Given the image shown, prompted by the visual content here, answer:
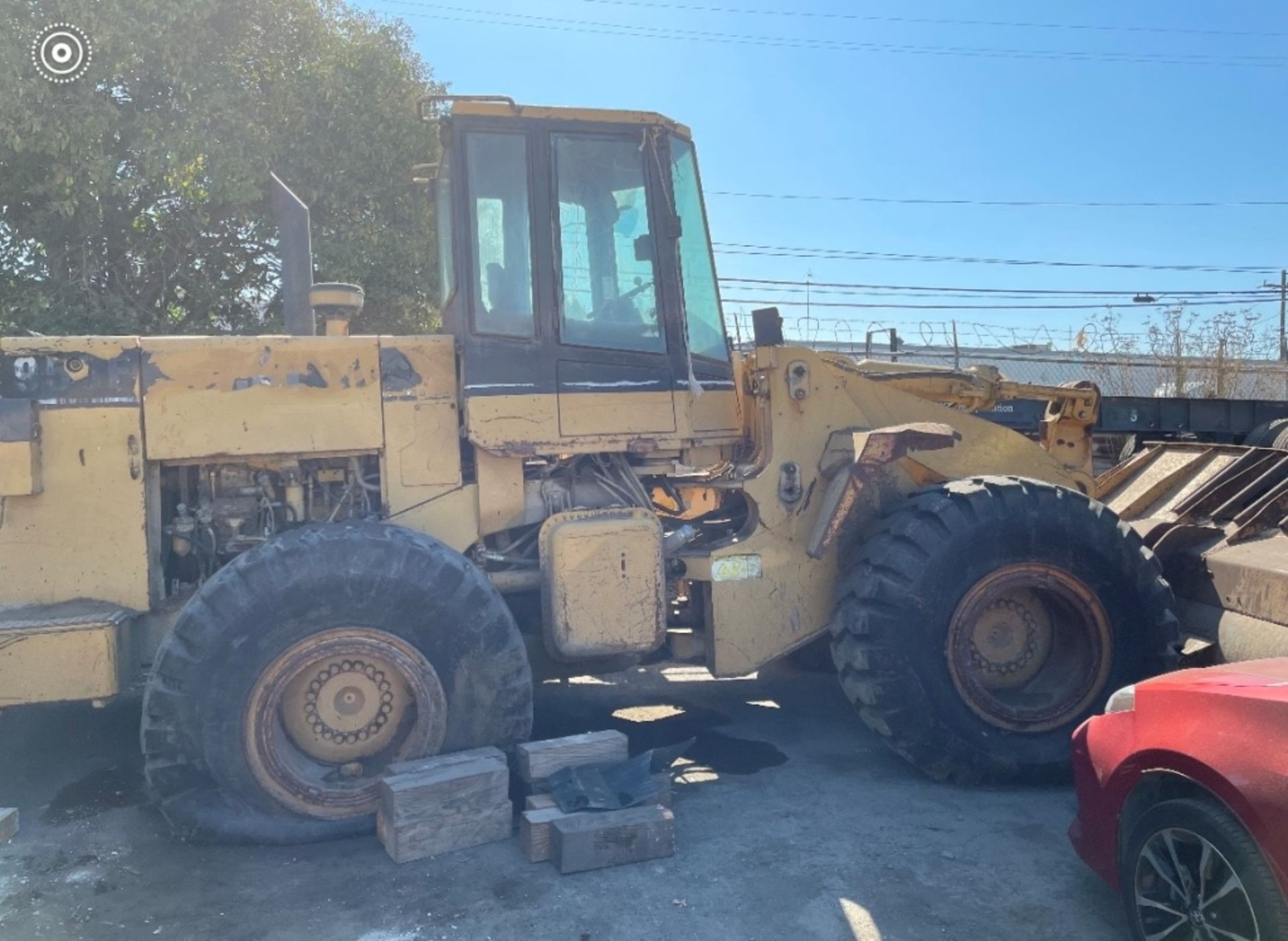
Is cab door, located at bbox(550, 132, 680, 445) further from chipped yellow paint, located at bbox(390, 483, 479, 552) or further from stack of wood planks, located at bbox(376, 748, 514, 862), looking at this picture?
stack of wood planks, located at bbox(376, 748, 514, 862)

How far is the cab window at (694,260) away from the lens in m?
5.60

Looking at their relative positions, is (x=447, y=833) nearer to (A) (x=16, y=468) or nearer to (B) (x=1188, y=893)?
(A) (x=16, y=468)

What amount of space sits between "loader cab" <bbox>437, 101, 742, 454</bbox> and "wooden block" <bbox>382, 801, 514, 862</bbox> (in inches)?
69.6

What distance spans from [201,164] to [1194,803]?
10863 millimetres

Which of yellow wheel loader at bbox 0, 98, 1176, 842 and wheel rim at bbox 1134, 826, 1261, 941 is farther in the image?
yellow wheel loader at bbox 0, 98, 1176, 842

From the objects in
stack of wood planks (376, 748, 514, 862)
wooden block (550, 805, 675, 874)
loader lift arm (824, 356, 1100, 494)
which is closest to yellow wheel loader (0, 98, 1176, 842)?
stack of wood planks (376, 748, 514, 862)

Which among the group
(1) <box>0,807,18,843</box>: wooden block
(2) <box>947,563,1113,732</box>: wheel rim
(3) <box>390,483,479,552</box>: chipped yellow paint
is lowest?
(1) <box>0,807,18,843</box>: wooden block

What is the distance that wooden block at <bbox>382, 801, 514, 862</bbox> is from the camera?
14.4 feet

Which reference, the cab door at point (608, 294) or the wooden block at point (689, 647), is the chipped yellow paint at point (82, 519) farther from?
the wooden block at point (689, 647)

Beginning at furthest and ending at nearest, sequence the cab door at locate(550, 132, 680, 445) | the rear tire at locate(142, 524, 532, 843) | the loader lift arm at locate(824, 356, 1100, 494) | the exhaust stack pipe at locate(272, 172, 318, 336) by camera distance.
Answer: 1. the loader lift arm at locate(824, 356, 1100, 494)
2. the exhaust stack pipe at locate(272, 172, 318, 336)
3. the cab door at locate(550, 132, 680, 445)
4. the rear tire at locate(142, 524, 532, 843)

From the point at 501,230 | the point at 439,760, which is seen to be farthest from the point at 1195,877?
the point at 501,230

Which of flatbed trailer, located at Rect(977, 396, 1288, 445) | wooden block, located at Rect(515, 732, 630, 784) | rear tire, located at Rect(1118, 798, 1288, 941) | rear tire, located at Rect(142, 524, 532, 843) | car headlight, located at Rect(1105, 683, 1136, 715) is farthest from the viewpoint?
flatbed trailer, located at Rect(977, 396, 1288, 445)

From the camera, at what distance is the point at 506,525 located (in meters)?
5.49

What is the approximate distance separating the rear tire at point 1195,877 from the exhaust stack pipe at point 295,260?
4793 millimetres
